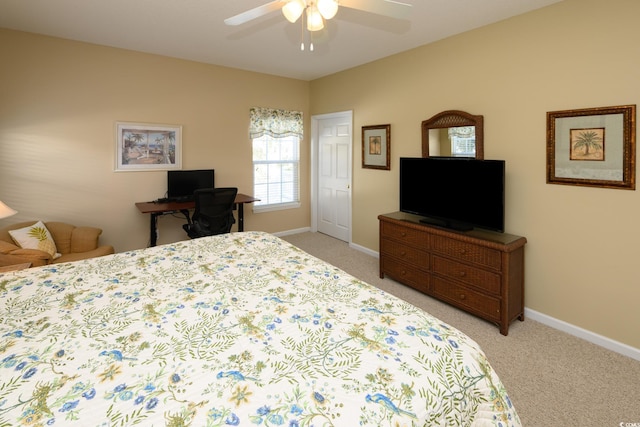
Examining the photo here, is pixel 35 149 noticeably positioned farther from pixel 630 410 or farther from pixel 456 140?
pixel 630 410

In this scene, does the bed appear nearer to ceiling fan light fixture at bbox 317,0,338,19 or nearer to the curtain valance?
ceiling fan light fixture at bbox 317,0,338,19

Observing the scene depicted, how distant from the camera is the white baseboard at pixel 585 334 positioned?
7.91 feet

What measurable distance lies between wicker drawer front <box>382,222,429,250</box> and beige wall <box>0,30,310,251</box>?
2472 mm

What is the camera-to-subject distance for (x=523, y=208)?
9.71 ft

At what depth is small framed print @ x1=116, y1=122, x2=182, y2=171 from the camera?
13.4 ft

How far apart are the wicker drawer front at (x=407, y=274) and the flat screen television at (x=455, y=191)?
0.52m

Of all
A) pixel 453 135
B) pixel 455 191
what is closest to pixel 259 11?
pixel 455 191

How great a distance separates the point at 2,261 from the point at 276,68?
12.2ft

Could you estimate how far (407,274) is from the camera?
11.5 ft

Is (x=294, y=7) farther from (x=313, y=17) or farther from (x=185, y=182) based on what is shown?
(x=185, y=182)

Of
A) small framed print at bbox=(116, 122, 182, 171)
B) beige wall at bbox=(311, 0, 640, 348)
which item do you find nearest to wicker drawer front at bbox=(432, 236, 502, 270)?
beige wall at bbox=(311, 0, 640, 348)

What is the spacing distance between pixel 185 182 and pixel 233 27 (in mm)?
2029

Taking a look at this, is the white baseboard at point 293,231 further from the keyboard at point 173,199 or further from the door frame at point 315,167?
the keyboard at point 173,199

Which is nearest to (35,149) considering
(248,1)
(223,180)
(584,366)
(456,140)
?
(223,180)
